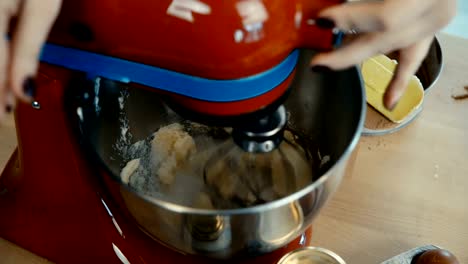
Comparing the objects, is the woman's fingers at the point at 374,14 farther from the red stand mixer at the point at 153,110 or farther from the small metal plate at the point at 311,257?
the small metal plate at the point at 311,257

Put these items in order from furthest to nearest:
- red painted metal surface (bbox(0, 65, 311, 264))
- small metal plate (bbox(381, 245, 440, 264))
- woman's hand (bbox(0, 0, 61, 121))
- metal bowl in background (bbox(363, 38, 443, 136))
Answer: metal bowl in background (bbox(363, 38, 443, 136))
small metal plate (bbox(381, 245, 440, 264))
red painted metal surface (bbox(0, 65, 311, 264))
woman's hand (bbox(0, 0, 61, 121))

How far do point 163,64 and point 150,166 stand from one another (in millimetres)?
268

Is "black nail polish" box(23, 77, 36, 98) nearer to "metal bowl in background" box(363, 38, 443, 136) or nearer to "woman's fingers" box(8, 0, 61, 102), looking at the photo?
"woman's fingers" box(8, 0, 61, 102)

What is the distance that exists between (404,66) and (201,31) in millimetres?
179

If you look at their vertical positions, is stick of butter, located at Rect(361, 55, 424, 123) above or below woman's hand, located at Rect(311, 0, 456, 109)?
below

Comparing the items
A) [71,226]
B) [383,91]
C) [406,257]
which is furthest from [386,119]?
[71,226]

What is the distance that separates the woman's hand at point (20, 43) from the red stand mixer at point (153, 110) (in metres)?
0.04

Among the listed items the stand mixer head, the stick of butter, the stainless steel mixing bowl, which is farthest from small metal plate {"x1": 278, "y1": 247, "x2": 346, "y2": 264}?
the stick of butter

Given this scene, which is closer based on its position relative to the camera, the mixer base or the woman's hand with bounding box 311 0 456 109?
the woman's hand with bounding box 311 0 456 109

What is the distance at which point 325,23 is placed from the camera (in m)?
0.39

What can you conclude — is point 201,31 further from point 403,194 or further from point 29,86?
point 403,194

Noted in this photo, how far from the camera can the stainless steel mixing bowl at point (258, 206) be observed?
0.43m

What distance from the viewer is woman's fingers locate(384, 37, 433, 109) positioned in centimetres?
43

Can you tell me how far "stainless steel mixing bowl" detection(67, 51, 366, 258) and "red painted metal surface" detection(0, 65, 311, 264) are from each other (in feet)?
0.10
